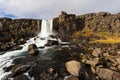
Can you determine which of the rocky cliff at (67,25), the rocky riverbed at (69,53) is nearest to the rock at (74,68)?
the rocky riverbed at (69,53)

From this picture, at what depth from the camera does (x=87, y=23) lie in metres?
111

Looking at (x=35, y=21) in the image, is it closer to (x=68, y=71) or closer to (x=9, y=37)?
(x=9, y=37)

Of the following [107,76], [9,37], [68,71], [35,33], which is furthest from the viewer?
[35,33]

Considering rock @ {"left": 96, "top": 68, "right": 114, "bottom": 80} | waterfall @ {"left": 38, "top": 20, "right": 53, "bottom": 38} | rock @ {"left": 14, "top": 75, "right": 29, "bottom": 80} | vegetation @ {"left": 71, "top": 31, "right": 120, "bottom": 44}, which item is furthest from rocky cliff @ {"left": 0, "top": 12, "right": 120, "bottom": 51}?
rock @ {"left": 96, "top": 68, "right": 114, "bottom": 80}

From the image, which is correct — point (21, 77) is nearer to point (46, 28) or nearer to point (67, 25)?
point (46, 28)

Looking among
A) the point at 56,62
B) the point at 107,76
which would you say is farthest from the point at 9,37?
the point at 107,76

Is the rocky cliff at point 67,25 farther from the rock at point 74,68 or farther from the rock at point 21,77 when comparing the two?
the rock at point 21,77

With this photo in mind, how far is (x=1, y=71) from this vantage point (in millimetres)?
41375

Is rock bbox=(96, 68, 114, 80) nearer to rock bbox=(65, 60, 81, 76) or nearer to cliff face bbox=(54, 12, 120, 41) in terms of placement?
rock bbox=(65, 60, 81, 76)

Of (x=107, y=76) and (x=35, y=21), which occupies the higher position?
(x=35, y=21)

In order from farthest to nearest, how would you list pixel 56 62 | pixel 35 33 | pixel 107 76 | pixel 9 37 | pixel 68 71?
pixel 35 33 → pixel 9 37 → pixel 56 62 → pixel 68 71 → pixel 107 76

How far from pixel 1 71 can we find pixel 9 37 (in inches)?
1805

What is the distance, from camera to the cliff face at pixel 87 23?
104188 mm

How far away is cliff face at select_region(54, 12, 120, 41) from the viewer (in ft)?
342
